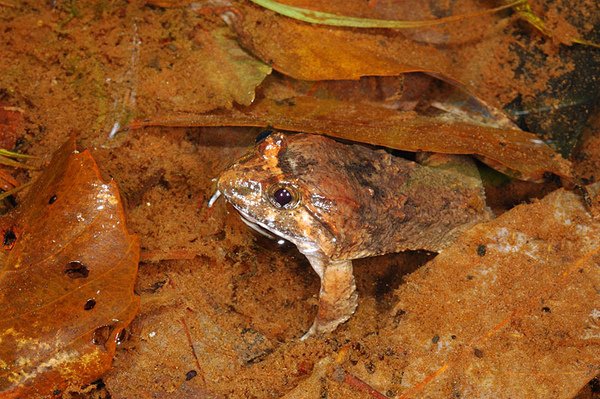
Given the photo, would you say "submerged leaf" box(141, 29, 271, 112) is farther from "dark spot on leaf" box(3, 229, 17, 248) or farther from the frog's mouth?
"dark spot on leaf" box(3, 229, 17, 248)

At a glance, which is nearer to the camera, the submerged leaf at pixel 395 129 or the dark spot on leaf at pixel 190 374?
the dark spot on leaf at pixel 190 374

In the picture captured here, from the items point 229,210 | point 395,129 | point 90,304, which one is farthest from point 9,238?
point 395,129

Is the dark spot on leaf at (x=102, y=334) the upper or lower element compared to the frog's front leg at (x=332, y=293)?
upper

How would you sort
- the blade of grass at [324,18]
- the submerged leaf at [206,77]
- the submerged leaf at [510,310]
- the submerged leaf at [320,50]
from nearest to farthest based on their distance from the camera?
the submerged leaf at [510,310], the submerged leaf at [206,77], the submerged leaf at [320,50], the blade of grass at [324,18]

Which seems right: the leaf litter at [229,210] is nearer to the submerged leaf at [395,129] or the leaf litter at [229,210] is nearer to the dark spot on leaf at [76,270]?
the submerged leaf at [395,129]

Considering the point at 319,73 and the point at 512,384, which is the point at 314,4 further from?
the point at 512,384

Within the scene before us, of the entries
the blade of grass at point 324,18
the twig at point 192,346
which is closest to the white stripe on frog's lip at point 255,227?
the twig at point 192,346

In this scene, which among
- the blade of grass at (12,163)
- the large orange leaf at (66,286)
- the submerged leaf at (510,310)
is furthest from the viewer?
the blade of grass at (12,163)

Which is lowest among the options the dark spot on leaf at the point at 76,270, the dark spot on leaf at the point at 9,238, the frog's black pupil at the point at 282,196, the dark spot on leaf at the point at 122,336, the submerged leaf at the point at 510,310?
the dark spot on leaf at the point at 122,336
